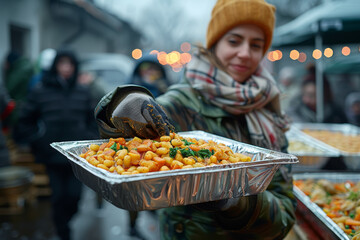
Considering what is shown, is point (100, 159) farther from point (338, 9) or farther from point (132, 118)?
point (338, 9)

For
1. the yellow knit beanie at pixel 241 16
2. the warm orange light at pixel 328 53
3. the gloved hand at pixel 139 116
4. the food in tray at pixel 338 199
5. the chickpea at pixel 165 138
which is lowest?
the food in tray at pixel 338 199

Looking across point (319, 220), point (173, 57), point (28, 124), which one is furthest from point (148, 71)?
point (173, 57)

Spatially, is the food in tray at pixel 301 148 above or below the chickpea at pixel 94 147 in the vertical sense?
below

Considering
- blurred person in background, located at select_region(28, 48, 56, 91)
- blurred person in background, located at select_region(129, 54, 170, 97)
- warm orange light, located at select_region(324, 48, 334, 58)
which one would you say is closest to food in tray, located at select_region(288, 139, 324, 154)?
blurred person in background, located at select_region(129, 54, 170, 97)

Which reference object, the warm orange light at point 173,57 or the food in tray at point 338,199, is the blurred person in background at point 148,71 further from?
the warm orange light at point 173,57

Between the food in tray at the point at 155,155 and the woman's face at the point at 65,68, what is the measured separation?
308cm

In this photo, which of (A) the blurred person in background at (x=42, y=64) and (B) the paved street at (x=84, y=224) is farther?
(A) the blurred person in background at (x=42, y=64)

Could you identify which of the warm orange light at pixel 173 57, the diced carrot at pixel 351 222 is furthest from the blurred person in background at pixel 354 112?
the warm orange light at pixel 173 57

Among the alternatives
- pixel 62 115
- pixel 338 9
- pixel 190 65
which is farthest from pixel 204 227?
pixel 338 9

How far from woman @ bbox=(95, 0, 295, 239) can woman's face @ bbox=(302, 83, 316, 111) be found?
4.23m

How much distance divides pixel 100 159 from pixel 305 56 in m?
16.7

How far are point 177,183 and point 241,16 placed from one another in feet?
3.77

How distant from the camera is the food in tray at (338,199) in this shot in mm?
2027

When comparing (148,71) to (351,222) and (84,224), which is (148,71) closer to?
(84,224)
